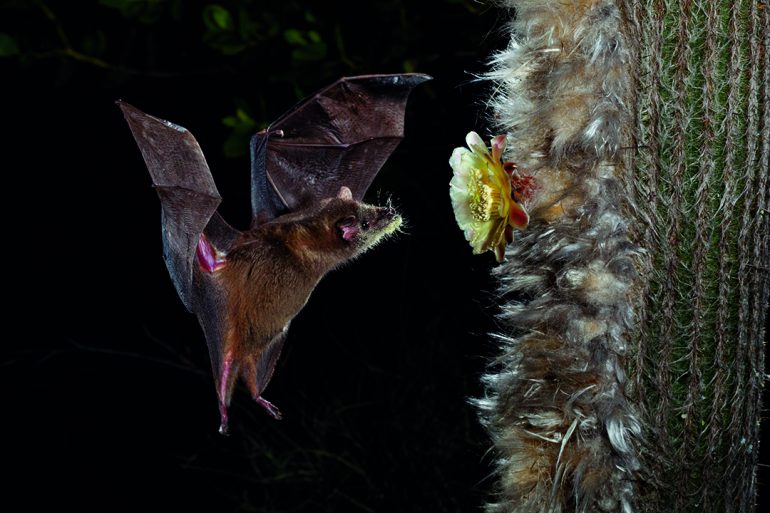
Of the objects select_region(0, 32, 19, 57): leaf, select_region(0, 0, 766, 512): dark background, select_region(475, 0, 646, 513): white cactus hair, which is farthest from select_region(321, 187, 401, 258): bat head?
select_region(0, 32, 19, 57): leaf

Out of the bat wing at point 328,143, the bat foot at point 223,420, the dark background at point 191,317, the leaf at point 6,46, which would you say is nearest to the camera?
the bat foot at point 223,420

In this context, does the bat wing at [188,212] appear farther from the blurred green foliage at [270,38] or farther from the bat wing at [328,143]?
the blurred green foliage at [270,38]

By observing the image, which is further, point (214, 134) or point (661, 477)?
point (214, 134)

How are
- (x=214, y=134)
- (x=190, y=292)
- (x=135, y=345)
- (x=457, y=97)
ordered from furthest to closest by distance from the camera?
(x=135, y=345)
(x=214, y=134)
(x=457, y=97)
(x=190, y=292)

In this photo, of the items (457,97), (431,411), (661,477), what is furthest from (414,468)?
(661,477)

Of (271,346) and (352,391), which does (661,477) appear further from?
(352,391)

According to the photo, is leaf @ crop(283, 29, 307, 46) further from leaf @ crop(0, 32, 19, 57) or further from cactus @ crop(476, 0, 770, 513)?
cactus @ crop(476, 0, 770, 513)

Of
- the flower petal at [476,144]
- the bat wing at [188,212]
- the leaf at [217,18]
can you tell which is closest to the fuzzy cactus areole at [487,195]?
the flower petal at [476,144]
